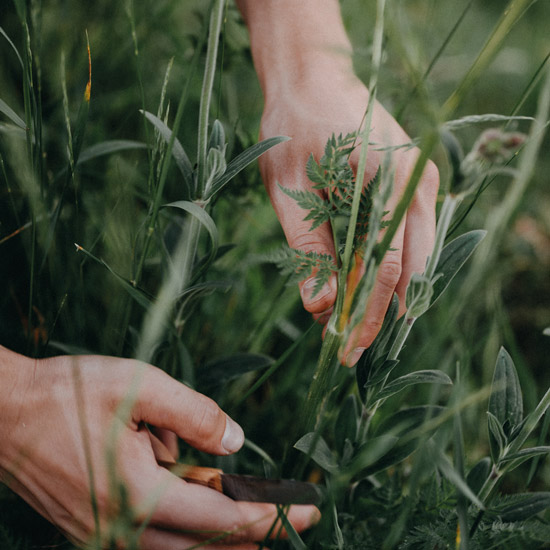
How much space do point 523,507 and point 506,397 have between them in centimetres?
19

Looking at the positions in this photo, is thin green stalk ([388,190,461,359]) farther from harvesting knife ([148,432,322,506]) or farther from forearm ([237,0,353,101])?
forearm ([237,0,353,101])

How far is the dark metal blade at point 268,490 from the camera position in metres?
0.92

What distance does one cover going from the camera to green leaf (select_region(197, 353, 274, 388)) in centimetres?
112

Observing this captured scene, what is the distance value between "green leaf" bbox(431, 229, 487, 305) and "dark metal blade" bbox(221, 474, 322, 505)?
1.41ft

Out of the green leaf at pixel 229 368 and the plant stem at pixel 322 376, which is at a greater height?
the plant stem at pixel 322 376

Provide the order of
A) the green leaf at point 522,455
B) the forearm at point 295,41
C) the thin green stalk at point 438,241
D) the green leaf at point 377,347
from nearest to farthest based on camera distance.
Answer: the thin green stalk at point 438,241
the green leaf at point 522,455
the green leaf at point 377,347
the forearm at point 295,41

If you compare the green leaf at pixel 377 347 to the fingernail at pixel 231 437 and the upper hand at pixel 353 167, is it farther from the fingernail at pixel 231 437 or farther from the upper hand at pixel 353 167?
the fingernail at pixel 231 437

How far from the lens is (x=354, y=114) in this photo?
40.9 inches

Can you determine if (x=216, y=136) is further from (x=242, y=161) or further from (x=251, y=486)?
(x=251, y=486)

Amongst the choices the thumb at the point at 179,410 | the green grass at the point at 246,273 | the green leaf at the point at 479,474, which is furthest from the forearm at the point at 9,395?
the green leaf at the point at 479,474

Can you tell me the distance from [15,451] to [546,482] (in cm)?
127

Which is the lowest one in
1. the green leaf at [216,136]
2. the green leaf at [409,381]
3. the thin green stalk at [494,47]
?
the green leaf at [409,381]

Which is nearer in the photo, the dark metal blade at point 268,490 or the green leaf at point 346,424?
the dark metal blade at point 268,490

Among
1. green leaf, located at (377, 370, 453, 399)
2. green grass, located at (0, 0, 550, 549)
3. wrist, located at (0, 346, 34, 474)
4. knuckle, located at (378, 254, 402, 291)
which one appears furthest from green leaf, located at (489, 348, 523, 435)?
wrist, located at (0, 346, 34, 474)
